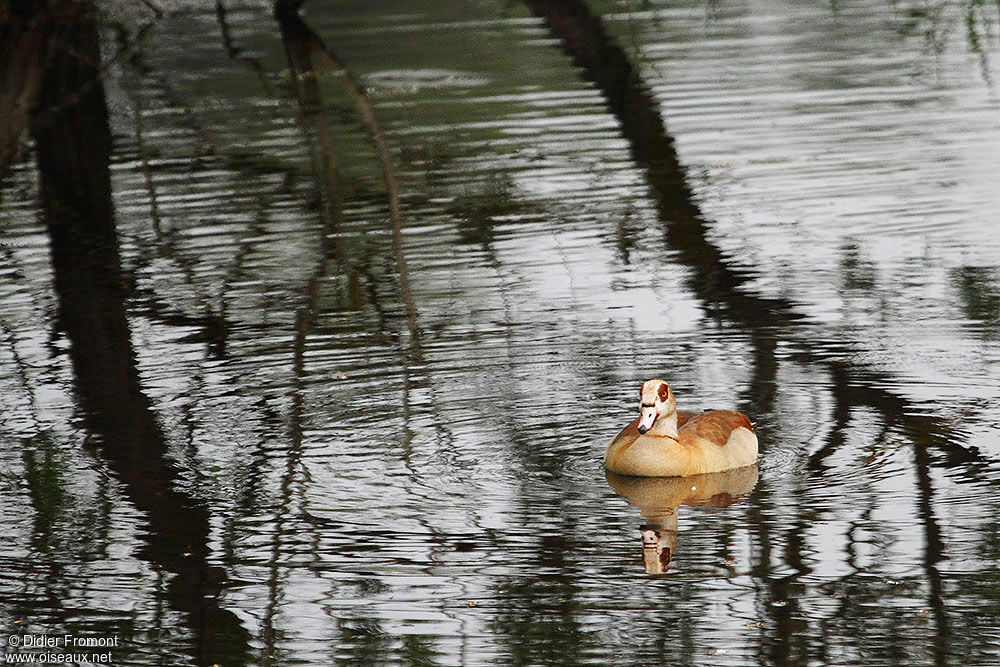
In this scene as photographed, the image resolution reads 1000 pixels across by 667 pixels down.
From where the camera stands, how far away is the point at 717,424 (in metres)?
9.22

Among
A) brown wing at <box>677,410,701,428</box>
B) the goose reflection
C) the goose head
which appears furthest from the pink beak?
brown wing at <box>677,410,701,428</box>

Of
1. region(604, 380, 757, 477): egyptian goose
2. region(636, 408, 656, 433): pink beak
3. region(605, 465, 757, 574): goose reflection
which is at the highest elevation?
region(636, 408, 656, 433): pink beak

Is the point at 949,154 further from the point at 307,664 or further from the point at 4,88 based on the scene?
the point at 4,88

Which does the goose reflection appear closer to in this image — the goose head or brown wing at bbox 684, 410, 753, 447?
brown wing at bbox 684, 410, 753, 447

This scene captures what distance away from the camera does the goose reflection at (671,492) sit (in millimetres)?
8461

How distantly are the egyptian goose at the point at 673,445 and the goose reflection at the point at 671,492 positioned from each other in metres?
0.04

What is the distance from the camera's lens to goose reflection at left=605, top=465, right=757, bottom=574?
846 cm

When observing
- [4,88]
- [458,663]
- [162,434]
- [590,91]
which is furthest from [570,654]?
[4,88]

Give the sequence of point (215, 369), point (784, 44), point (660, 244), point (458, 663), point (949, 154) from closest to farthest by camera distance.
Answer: point (458, 663), point (215, 369), point (660, 244), point (949, 154), point (784, 44)

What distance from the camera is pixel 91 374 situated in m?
11.4

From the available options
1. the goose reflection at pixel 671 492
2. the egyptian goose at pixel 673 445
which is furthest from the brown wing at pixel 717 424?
the goose reflection at pixel 671 492

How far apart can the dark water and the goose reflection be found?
0.03 metres

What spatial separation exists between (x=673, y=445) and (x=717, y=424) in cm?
27

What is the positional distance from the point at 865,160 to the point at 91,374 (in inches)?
325
